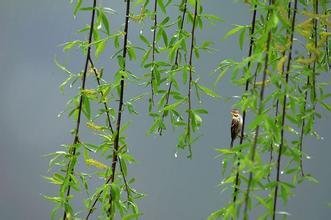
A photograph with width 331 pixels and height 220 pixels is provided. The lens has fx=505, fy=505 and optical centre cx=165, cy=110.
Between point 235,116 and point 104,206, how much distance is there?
0.97 ft

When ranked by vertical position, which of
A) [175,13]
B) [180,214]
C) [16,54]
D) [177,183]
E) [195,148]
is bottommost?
[180,214]

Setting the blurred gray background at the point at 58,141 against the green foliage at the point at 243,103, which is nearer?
the green foliage at the point at 243,103

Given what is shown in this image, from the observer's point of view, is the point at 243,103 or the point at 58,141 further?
the point at 58,141

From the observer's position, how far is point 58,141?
1.75 meters

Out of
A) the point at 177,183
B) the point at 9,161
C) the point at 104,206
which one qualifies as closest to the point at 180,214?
the point at 177,183

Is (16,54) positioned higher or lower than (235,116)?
higher

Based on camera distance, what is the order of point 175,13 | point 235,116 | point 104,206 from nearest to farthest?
point 104,206
point 235,116
point 175,13

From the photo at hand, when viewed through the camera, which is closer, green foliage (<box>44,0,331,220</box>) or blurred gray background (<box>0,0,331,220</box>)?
green foliage (<box>44,0,331,220</box>)

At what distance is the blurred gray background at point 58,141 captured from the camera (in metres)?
1.74

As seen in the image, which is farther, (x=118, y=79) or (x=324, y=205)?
(x=324, y=205)

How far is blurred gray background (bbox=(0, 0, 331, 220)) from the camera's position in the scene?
174 centimetres

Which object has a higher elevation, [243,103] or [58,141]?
[243,103]

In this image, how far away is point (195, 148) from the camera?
5.77 ft

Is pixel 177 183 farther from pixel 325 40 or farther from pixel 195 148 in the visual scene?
pixel 325 40
